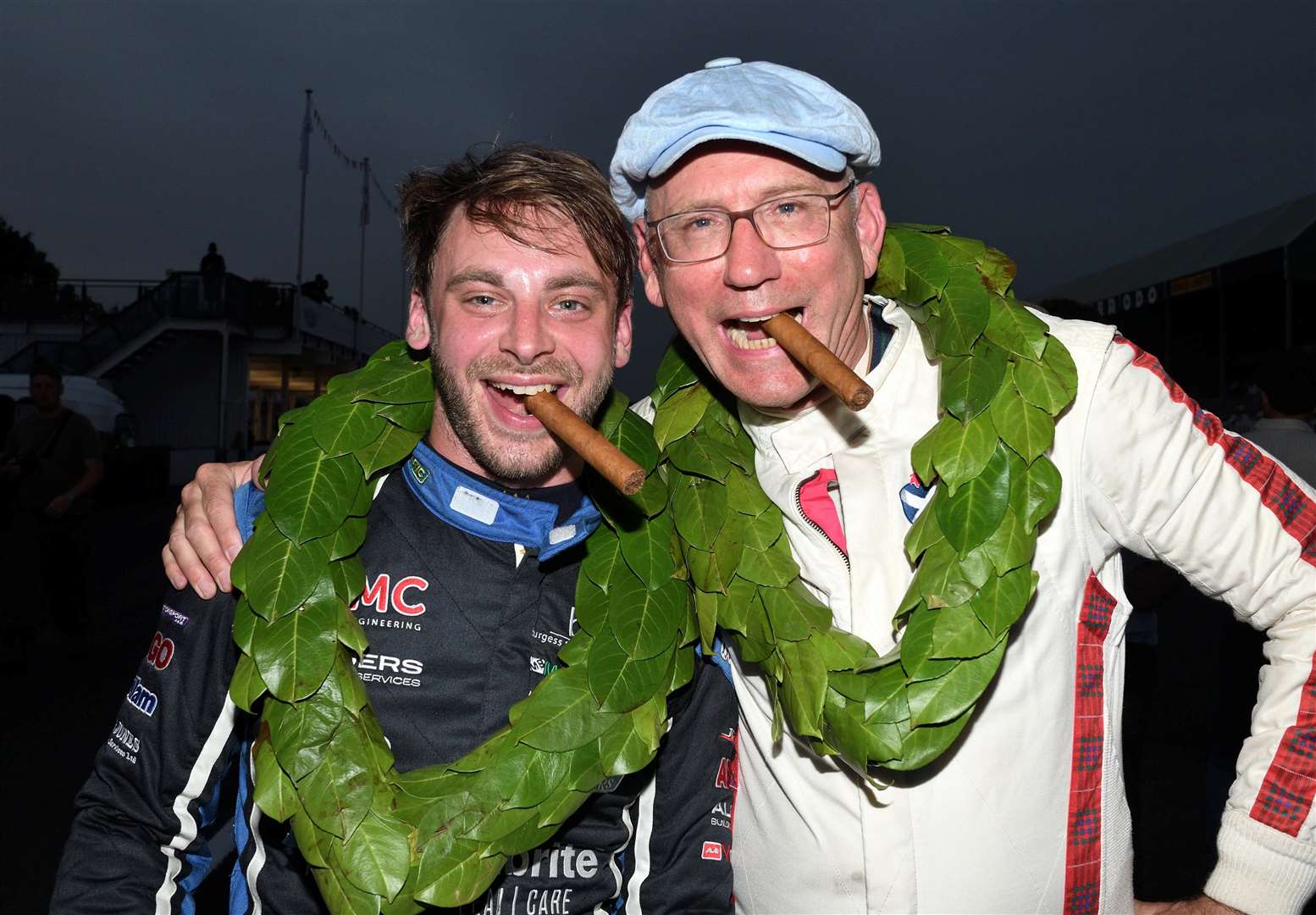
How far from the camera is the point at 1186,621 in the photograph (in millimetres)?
11500

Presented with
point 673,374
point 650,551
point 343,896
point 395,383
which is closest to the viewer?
point 343,896

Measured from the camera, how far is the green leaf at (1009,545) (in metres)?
2.10

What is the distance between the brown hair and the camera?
2.62 metres

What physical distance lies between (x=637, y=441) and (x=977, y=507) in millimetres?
926

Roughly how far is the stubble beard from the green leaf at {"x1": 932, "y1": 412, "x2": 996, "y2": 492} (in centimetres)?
85

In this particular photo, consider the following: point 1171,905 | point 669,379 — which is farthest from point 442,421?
point 1171,905

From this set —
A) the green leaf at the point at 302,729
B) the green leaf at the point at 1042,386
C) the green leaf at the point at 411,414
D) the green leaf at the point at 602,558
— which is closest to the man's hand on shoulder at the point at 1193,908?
the green leaf at the point at 1042,386

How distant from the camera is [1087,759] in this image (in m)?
2.17

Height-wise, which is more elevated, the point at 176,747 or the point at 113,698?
the point at 176,747

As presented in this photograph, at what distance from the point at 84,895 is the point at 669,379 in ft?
6.17

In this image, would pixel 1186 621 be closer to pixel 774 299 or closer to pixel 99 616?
pixel 774 299

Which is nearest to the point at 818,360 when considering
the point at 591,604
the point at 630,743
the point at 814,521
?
the point at 814,521

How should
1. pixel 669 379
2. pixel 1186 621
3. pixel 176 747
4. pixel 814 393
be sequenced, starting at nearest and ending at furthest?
pixel 176 747 → pixel 814 393 → pixel 669 379 → pixel 1186 621

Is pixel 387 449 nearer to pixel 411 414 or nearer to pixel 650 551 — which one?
pixel 411 414
